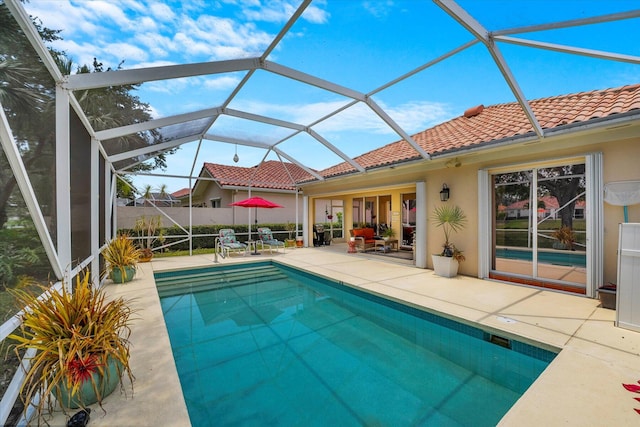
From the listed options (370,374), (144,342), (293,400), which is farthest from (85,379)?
(370,374)

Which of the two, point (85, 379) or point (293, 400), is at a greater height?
point (85, 379)

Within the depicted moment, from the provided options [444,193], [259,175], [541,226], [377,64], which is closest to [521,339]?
[541,226]

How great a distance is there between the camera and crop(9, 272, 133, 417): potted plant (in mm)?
2381

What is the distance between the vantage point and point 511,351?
3992 millimetres

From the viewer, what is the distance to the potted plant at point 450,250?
7406 mm

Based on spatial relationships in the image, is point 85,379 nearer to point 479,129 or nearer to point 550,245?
point 550,245

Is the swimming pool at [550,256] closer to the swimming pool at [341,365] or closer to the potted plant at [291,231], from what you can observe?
the swimming pool at [341,365]

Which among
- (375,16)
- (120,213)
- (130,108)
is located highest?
(375,16)

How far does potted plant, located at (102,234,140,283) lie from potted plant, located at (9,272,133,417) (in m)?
4.90

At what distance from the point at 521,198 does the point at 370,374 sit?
5977 mm

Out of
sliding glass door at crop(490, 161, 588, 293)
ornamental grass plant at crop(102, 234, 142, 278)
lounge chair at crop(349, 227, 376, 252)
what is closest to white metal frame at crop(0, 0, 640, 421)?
sliding glass door at crop(490, 161, 588, 293)

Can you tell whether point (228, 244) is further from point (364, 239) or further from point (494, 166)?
point (494, 166)

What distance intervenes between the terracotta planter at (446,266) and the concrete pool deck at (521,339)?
0.24 m

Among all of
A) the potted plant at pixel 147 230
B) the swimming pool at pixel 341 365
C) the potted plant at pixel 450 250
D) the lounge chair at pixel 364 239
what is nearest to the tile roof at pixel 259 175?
the potted plant at pixel 147 230
